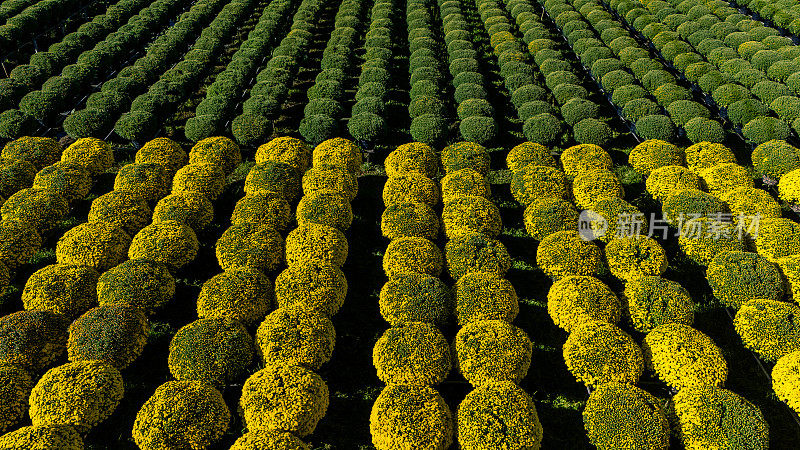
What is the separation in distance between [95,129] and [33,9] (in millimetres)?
18963

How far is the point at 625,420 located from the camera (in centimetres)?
1037

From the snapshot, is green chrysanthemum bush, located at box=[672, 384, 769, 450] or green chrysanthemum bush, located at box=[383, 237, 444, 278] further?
green chrysanthemum bush, located at box=[383, 237, 444, 278]

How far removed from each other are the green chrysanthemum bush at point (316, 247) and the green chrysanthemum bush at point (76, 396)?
5.39 meters

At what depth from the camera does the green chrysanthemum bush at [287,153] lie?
1850cm

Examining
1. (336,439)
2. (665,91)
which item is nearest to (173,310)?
(336,439)

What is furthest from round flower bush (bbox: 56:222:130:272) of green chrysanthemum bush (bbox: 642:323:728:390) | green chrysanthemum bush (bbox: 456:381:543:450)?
green chrysanthemum bush (bbox: 642:323:728:390)

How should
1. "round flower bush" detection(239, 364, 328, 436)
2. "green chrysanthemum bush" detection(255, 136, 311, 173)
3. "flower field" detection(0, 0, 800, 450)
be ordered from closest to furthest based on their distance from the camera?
1. "round flower bush" detection(239, 364, 328, 436)
2. "flower field" detection(0, 0, 800, 450)
3. "green chrysanthemum bush" detection(255, 136, 311, 173)

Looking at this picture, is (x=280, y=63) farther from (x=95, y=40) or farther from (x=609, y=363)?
(x=609, y=363)

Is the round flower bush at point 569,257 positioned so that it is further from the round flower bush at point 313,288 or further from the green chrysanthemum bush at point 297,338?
the green chrysanthemum bush at point 297,338

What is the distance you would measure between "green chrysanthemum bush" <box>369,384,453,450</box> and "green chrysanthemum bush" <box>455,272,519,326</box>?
2.50 metres

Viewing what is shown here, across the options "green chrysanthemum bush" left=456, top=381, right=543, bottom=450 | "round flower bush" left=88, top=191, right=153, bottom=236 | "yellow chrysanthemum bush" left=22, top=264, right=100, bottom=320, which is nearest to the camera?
"green chrysanthemum bush" left=456, top=381, right=543, bottom=450

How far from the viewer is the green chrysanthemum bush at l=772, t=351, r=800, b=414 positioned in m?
11.2

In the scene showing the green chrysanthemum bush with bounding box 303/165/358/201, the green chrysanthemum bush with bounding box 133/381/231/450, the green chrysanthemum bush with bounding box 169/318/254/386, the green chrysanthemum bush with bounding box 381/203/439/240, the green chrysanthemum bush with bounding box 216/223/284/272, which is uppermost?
the green chrysanthemum bush with bounding box 303/165/358/201

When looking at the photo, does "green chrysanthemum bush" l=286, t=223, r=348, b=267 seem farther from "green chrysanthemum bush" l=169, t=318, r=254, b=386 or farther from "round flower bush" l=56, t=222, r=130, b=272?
"round flower bush" l=56, t=222, r=130, b=272
